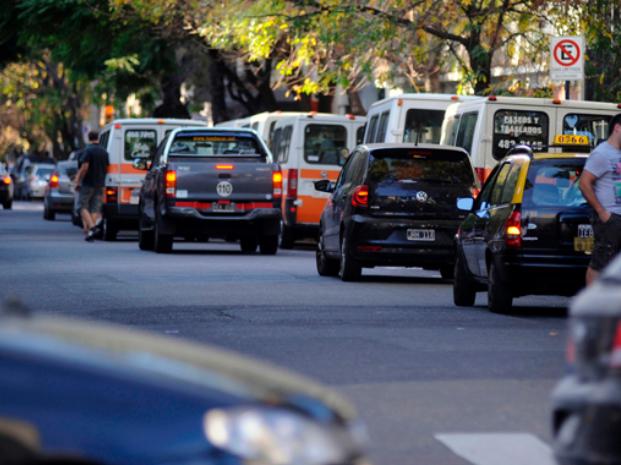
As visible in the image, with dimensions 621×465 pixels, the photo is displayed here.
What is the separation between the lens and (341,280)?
2169 centimetres

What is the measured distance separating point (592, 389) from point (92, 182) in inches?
1074

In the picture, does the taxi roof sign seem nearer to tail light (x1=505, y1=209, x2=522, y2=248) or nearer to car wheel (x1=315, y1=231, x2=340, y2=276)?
car wheel (x1=315, y1=231, x2=340, y2=276)

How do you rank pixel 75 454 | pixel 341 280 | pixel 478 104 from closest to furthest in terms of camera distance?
pixel 75 454
pixel 341 280
pixel 478 104

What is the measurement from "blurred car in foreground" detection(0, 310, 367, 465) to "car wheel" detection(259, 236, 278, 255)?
23080 millimetres

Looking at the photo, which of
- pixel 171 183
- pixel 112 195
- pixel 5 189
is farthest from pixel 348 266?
pixel 5 189

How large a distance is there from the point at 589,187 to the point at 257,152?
13.5 metres

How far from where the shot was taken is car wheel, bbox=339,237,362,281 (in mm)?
21219

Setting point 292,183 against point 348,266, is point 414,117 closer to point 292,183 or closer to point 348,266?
point 292,183

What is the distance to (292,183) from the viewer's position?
31.8m

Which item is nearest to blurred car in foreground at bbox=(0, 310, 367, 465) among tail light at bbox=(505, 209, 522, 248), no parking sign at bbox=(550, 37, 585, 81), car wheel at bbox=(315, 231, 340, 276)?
tail light at bbox=(505, 209, 522, 248)

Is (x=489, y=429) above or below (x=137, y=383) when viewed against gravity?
below

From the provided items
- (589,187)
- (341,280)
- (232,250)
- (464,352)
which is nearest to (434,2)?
(232,250)

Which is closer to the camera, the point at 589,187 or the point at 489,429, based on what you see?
the point at 489,429

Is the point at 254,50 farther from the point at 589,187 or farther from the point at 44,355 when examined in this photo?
the point at 44,355
